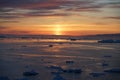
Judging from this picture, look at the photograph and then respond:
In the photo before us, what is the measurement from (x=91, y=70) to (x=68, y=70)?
1205mm

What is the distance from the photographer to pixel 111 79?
1491 centimetres

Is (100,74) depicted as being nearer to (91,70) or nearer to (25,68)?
(91,70)

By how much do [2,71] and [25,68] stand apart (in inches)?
50.6

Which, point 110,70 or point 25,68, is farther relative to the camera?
point 25,68

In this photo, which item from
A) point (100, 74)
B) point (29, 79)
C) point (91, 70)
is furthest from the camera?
point (91, 70)

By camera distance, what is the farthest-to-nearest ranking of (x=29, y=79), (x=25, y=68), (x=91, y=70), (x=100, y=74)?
(x=25, y=68) < (x=91, y=70) < (x=100, y=74) < (x=29, y=79)

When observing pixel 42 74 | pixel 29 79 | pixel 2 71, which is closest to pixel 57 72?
pixel 42 74

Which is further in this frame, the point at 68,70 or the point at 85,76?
the point at 68,70

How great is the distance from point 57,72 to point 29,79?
187cm

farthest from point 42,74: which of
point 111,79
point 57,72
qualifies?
point 111,79

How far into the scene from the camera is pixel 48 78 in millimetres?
15062

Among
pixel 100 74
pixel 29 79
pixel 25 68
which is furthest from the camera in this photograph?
pixel 25 68

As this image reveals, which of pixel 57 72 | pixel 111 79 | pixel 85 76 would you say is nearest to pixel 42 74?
pixel 57 72

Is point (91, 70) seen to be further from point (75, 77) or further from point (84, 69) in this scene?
point (75, 77)
